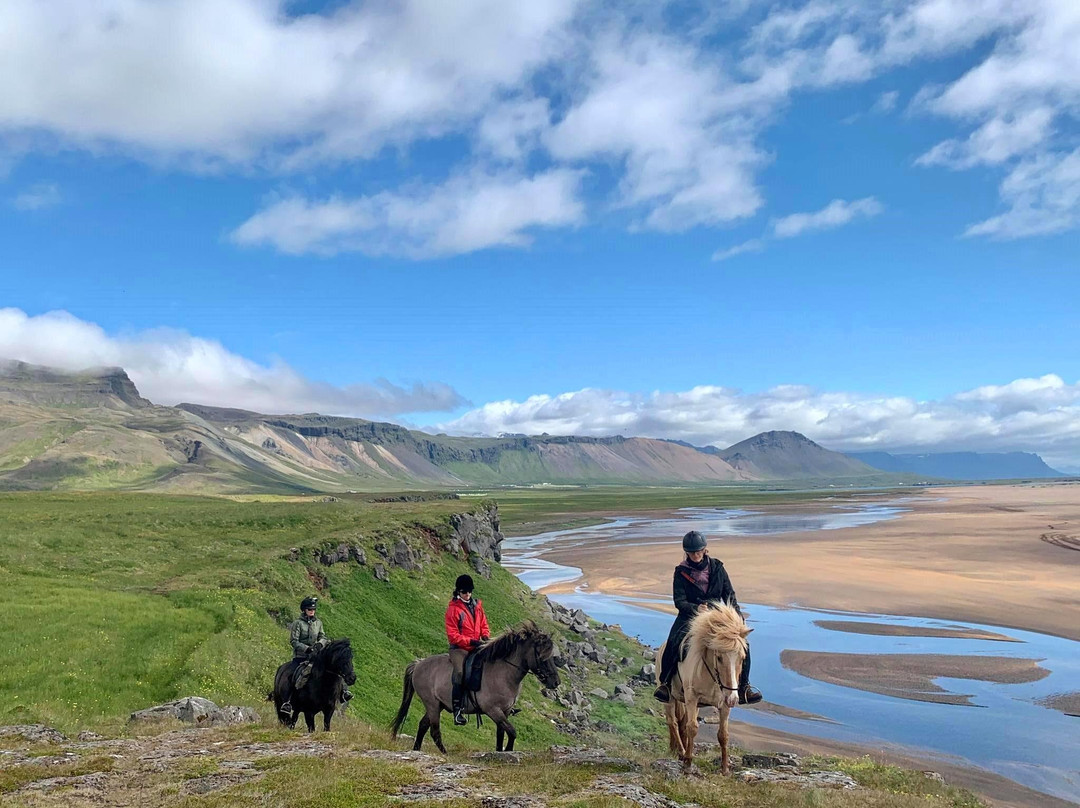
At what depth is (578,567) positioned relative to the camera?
84000 mm

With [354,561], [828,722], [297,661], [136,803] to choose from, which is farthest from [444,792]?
[354,561]

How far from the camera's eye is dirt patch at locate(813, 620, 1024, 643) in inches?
1774

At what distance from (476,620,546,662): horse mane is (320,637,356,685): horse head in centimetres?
361

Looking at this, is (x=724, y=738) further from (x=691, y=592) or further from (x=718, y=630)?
(x=691, y=592)

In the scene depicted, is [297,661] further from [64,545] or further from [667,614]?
[667,614]

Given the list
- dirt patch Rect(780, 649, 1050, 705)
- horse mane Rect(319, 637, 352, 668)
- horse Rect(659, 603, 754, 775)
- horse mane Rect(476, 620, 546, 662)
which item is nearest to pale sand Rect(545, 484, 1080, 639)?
dirt patch Rect(780, 649, 1050, 705)

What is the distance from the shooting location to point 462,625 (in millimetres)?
14406

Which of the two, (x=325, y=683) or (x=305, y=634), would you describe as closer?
(x=325, y=683)

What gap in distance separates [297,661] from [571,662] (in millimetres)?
24204

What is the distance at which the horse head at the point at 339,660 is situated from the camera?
50.6 ft

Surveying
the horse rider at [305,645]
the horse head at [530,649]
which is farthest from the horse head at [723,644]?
the horse rider at [305,645]

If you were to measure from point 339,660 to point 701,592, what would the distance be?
881 cm

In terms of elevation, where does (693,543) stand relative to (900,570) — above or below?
above

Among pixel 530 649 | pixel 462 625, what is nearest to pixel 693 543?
pixel 530 649
